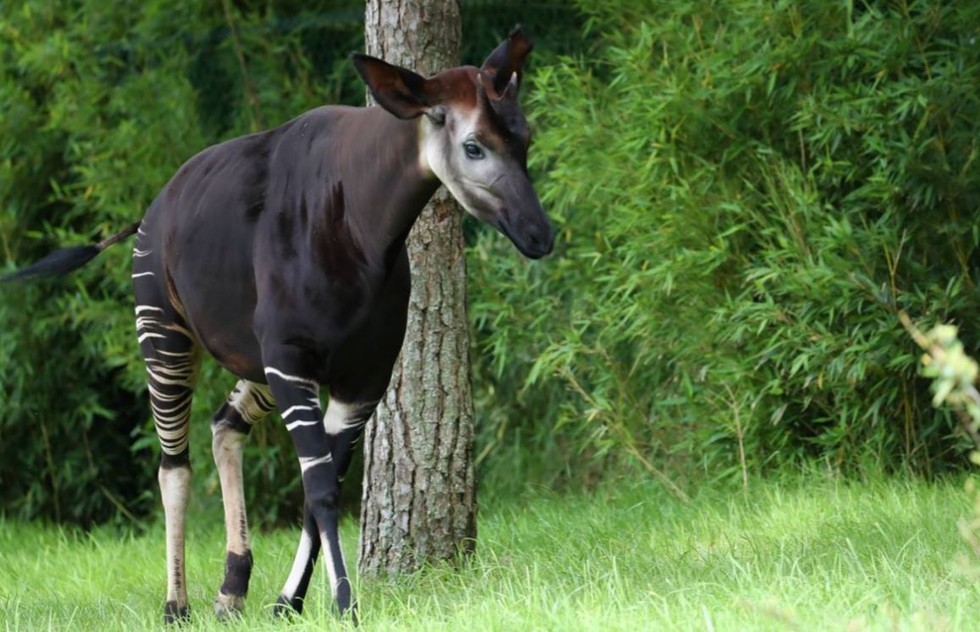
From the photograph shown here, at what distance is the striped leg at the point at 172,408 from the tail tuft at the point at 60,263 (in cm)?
36

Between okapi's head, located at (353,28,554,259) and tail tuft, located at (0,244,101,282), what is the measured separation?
139cm

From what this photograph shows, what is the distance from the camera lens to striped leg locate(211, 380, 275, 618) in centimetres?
Answer: 381

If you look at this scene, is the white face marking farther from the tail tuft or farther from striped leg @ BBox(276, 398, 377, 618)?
the tail tuft

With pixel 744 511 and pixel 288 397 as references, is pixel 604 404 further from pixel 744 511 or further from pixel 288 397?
pixel 288 397

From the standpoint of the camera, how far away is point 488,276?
621 cm

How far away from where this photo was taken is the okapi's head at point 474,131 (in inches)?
122

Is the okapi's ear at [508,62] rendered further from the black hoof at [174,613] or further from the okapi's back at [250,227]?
the black hoof at [174,613]

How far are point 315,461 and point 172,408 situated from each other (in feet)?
2.20

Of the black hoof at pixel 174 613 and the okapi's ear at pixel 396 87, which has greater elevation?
the okapi's ear at pixel 396 87

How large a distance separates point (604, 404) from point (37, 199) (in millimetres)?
3402

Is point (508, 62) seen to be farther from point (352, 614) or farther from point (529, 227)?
point (352, 614)

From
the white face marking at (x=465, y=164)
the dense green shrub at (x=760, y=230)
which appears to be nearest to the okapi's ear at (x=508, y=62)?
the white face marking at (x=465, y=164)

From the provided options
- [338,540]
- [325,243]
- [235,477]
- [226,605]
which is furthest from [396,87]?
[226,605]

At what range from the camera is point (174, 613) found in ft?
12.6
